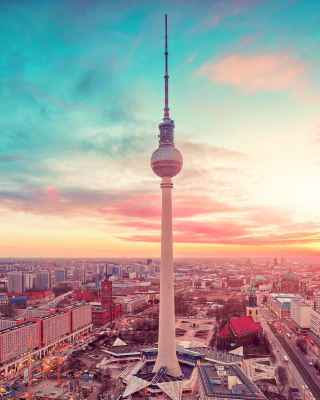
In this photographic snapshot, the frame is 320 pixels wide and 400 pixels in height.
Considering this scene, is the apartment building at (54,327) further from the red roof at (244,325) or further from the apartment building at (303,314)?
the apartment building at (303,314)

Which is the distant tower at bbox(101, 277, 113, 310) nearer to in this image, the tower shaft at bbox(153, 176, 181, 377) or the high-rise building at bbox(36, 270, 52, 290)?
the tower shaft at bbox(153, 176, 181, 377)

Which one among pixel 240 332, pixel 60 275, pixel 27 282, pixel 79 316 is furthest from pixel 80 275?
pixel 240 332

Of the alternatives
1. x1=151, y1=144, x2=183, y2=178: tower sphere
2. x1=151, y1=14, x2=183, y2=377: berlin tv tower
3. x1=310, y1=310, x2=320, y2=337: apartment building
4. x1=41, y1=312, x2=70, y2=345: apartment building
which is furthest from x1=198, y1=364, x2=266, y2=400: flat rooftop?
x1=310, y1=310, x2=320, y2=337: apartment building

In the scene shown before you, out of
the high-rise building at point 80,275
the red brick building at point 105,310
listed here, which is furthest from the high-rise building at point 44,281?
the red brick building at point 105,310

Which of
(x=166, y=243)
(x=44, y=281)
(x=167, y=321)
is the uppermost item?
(x=166, y=243)

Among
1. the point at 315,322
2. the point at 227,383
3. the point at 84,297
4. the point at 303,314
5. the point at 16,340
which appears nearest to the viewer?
the point at 227,383

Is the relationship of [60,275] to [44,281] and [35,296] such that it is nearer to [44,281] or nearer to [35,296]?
[44,281]
